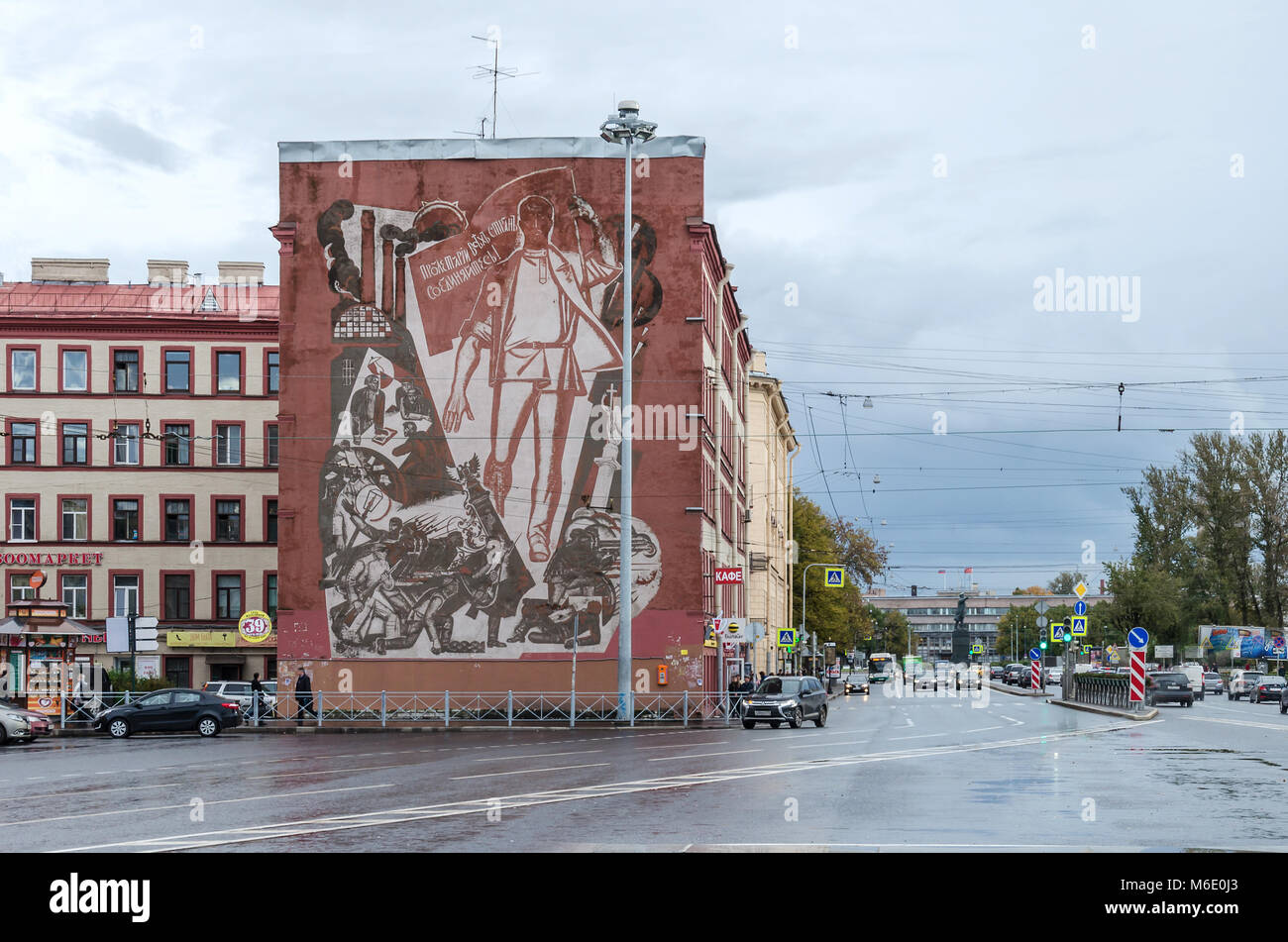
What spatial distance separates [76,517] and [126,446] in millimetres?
3832

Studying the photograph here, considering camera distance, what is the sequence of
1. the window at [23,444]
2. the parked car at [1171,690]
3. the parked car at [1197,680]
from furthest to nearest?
the parked car at [1197,680], the window at [23,444], the parked car at [1171,690]

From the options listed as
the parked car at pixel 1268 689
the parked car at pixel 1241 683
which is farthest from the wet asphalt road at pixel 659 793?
the parked car at pixel 1241 683

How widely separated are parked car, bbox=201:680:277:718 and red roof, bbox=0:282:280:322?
55.9 feet

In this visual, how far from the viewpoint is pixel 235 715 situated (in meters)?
45.7

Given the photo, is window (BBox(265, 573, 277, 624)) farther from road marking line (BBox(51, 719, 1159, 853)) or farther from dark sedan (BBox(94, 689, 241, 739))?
road marking line (BBox(51, 719, 1159, 853))

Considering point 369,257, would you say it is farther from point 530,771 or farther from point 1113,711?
point 1113,711

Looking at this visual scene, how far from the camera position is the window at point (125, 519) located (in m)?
67.3

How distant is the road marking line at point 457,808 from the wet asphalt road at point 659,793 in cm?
4

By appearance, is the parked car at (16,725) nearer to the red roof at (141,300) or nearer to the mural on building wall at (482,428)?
the mural on building wall at (482,428)

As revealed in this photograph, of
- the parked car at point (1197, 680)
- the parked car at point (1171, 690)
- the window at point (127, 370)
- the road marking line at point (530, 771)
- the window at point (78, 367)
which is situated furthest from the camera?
the parked car at point (1197, 680)

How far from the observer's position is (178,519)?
223ft

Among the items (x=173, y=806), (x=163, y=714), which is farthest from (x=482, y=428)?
(x=173, y=806)
